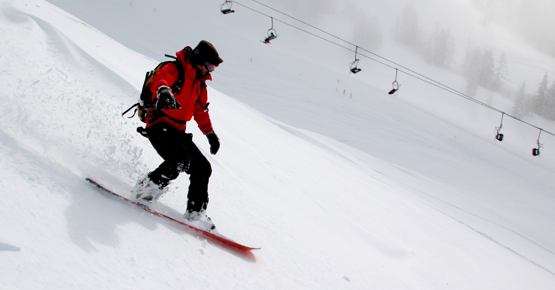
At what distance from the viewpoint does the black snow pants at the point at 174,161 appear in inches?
103

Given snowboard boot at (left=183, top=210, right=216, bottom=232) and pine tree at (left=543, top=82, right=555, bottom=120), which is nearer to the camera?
snowboard boot at (left=183, top=210, right=216, bottom=232)

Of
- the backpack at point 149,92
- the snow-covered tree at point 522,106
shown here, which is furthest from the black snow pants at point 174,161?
the snow-covered tree at point 522,106

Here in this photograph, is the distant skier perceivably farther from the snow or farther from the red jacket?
the snow

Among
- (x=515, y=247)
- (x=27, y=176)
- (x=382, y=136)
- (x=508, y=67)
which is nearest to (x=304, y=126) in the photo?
(x=382, y=136)

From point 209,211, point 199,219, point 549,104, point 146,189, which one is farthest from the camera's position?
point 549,104

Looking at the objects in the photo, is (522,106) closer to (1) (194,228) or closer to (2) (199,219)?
(2) (199,219)

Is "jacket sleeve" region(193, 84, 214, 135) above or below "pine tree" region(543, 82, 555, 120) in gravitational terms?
below

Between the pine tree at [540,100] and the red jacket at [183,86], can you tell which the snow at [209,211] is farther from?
the pine tree at [540,100]

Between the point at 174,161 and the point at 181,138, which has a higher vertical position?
the point at 181,138

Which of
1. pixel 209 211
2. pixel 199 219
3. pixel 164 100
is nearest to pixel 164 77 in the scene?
pixel 164 100

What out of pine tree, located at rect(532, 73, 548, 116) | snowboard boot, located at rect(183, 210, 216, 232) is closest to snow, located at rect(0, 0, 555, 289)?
snowboard boot, located at rect(183, 210, 216, 232)

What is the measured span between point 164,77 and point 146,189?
0.88 metres

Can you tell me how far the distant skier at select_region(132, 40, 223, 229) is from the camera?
2.62m

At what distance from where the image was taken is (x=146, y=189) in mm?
2654
